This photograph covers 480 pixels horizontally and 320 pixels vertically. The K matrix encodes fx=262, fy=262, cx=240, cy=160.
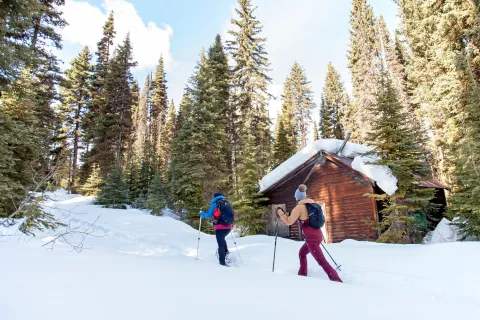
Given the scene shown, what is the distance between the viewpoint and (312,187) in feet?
49.7

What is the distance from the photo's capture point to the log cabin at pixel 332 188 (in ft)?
43.3

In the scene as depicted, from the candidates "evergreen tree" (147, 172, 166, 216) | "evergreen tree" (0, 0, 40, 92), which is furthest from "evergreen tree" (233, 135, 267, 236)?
"evergreen tree" (0, 0, 40, 92)

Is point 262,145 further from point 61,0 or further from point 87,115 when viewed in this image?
point 87,115

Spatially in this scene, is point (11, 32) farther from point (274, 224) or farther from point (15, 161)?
point (274, 224)

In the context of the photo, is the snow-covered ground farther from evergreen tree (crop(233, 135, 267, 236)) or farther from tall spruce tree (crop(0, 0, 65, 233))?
evergreen tree (crop(233, 135, 267, 236))

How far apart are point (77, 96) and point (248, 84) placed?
2008cm

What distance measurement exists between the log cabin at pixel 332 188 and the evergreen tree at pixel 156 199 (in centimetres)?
870

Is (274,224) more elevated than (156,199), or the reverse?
(156,199)

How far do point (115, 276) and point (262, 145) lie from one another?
22.1 meters

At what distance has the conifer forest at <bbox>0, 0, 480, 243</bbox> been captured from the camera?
9547mm

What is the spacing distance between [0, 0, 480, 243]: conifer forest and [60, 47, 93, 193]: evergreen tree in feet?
0.52

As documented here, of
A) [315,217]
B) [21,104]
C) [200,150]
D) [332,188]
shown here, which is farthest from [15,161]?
[332,188]

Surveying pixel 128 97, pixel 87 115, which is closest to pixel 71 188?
pixel 87 115

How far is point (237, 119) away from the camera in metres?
26.9
